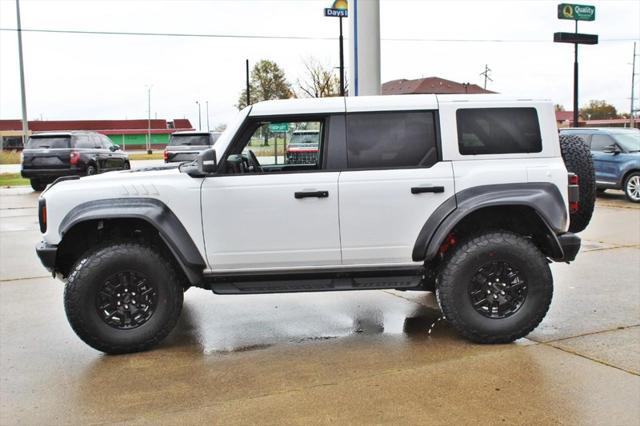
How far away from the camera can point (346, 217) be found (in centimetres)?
475

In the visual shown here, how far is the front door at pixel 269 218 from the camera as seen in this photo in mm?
4730

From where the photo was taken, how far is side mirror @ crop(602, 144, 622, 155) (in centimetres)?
1454

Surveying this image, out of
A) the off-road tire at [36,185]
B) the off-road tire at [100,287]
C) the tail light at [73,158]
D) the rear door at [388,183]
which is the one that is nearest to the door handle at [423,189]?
the rear door at [388,183]

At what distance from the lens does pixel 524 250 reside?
472 cm

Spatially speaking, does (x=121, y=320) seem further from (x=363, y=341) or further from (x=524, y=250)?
(x=524, y=250)

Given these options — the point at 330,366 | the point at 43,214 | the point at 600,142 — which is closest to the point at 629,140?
the point at 600,142

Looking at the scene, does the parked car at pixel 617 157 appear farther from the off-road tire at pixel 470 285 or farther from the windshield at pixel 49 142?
the windshield at pixel 49 142

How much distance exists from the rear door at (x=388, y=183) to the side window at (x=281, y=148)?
1.04 ft

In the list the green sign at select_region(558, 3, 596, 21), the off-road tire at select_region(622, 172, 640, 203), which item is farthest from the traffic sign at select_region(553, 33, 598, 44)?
the off-road tire at select_region(622, 172, 640, 203)

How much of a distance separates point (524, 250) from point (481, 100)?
1210 mm

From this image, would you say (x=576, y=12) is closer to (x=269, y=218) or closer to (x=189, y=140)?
(x=189, y=140)

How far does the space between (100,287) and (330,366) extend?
5.98 ft

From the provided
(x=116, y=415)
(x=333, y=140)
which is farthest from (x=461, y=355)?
(x=116, y=415)

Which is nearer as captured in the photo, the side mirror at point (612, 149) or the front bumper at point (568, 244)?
the front bumper at point (568, 244)
